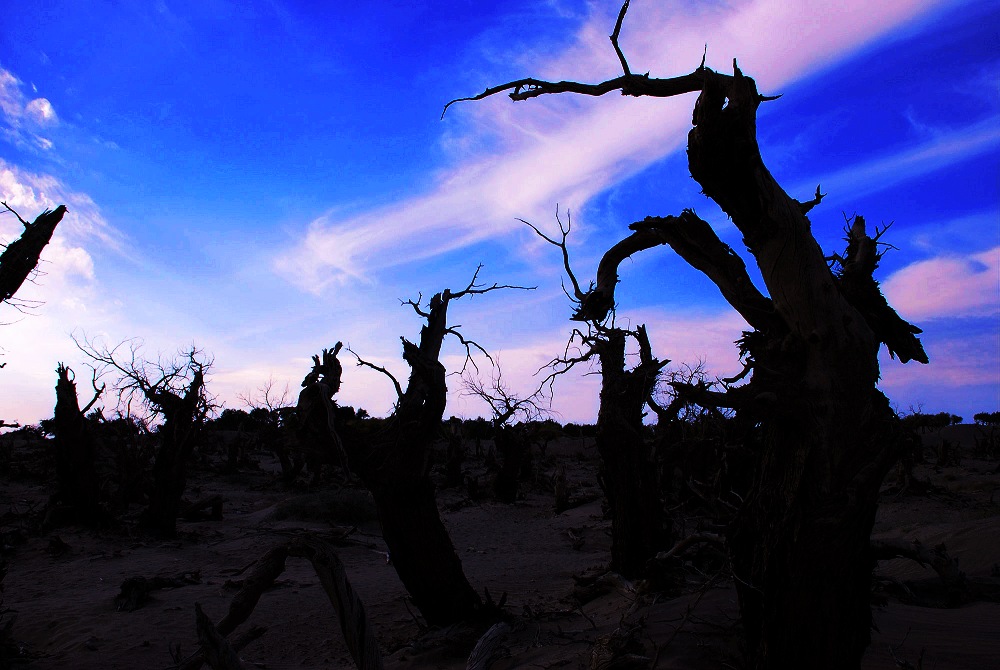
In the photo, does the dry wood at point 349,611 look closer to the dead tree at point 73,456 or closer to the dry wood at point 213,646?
the dry wood at point 213,646

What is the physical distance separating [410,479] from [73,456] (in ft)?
32.9

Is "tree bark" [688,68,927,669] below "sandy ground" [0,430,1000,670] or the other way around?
the other way around

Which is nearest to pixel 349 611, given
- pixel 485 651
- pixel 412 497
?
pixel 485 651

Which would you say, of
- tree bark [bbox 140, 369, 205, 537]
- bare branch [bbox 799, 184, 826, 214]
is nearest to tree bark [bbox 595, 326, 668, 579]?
bare branch [bbox 799, 184, 826, 214]

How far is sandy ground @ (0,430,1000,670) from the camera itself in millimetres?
4727

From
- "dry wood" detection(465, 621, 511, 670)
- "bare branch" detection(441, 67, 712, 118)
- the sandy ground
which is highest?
"bare branch" detection(441, 67, 712, 118)

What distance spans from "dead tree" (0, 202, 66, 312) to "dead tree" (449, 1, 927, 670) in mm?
8057

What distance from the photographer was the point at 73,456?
12562 millimetres

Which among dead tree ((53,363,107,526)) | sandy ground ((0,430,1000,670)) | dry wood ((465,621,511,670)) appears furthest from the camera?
dead tree ((53,363,107,526))

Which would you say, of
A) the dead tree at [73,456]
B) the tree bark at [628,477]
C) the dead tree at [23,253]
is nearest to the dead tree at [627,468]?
the tree bark at [628,477]

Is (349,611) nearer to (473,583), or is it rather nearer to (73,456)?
(473,583)

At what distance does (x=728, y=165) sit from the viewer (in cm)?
337

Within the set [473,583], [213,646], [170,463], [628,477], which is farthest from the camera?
[170,463]

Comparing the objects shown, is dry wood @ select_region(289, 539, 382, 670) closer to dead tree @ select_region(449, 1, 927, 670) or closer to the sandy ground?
the sandy ground
